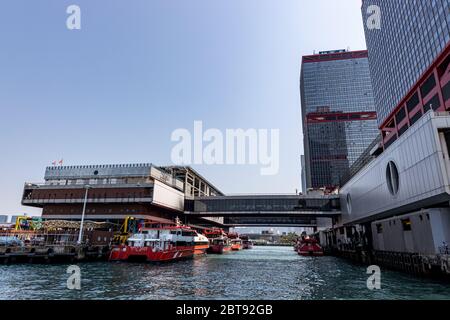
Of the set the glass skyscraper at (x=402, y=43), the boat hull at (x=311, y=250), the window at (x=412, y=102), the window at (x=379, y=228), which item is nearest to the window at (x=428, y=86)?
the window at (x=412, y=102)

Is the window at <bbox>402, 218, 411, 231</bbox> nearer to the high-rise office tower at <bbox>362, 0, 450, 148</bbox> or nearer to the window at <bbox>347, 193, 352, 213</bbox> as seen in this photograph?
the window at <bbox>347, 193, 352, 213</bbox>

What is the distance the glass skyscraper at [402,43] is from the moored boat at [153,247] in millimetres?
59087

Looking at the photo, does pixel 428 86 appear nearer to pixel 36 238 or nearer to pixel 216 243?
pixel 216 243

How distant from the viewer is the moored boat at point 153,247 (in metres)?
43.9

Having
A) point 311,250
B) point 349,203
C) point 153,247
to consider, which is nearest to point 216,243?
point 311,250

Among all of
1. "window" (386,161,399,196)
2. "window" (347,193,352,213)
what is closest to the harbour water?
"window" (386,161,399,196)

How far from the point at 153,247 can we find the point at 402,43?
103294mm

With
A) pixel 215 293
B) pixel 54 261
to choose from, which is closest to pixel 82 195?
pixel 54 261

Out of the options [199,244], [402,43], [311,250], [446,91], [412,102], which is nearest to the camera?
[446,91]

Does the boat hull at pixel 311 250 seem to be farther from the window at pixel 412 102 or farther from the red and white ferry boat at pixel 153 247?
the window at pixel 412 102

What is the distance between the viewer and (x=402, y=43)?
93.2 m

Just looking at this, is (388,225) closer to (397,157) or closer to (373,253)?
(373,253)

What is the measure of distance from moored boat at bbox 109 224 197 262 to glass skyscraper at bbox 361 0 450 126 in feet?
194
